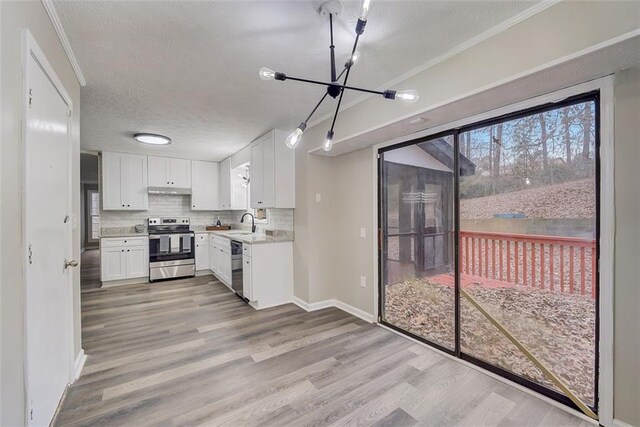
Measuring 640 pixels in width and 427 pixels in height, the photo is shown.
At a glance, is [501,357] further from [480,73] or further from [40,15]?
[40,15]

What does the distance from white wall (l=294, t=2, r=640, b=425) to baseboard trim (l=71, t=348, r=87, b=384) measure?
2.26 m

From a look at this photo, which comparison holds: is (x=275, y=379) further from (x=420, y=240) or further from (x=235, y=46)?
(x=235, y=46)

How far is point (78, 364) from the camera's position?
7.22ft

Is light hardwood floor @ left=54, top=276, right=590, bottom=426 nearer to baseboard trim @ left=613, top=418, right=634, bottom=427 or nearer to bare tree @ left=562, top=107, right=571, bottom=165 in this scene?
baseboard trim @ left=613, top=418, right=634, bottom=427

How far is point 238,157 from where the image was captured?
4.96m

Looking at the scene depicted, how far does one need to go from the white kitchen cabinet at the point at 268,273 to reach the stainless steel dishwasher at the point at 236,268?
6.2 inches

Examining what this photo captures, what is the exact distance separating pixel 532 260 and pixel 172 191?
571cm

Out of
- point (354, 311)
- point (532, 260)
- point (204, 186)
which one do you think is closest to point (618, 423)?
point (532, 260)

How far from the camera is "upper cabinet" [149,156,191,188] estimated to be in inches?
209

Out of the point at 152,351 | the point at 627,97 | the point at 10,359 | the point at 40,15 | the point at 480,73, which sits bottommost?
the point at 152,351

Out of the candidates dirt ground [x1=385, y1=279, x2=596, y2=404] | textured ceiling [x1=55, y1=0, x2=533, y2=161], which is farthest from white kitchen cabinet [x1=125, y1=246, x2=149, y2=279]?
dirt ground [x1=385, y1=279, x2=596, y2=404]

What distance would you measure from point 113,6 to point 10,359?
5.93ft

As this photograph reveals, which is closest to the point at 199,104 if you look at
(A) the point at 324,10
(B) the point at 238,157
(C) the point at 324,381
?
(A) the point at 324,10

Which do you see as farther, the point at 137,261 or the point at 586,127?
the point at 137,261
